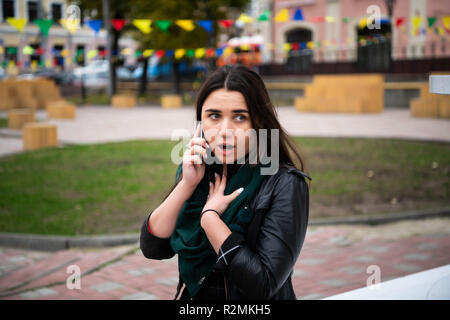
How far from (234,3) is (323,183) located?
833 inches

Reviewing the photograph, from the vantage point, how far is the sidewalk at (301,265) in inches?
175

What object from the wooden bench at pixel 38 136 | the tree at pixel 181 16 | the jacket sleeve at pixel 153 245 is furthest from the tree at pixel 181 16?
the jacket sleeve at pixel 153 245

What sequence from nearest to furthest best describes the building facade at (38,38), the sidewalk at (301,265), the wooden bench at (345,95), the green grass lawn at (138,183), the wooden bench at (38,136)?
the sidewalk at (301,265) → the green grass lawn at (138,183) → the wooden bench at (38,136) → the wooden bench at (345,95) → the building facade at (38,38)

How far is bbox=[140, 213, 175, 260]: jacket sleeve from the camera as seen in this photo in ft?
6.59

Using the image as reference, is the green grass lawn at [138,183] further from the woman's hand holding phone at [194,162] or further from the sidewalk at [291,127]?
the woman's hand holding phone at [194,162]

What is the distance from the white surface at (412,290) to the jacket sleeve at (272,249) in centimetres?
19

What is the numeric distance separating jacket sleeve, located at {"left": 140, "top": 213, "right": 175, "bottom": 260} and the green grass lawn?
13.2ft

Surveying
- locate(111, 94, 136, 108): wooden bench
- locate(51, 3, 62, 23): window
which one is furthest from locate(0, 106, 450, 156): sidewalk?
locate(51, 3, 62, 23): window

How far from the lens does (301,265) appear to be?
5008 mm

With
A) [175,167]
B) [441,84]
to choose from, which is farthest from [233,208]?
[175,167]

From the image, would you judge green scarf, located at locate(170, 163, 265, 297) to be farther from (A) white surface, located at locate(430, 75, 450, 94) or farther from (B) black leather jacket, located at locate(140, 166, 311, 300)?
(A) white surface, located at locate(430, 75, 450, 94)

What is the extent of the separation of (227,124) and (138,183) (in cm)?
649

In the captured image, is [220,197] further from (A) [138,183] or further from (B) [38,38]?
(B) [38,38]
